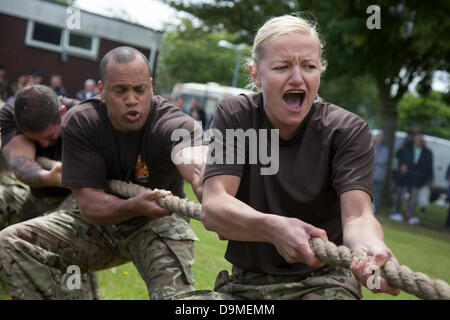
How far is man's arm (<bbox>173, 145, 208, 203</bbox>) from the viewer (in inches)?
138

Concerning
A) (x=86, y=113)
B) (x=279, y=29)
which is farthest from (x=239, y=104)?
(x=86, y=113)

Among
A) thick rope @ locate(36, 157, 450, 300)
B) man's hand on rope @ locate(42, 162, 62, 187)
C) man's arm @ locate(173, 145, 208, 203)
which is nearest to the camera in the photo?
thick rope @ locate(36, 157, 450, 300)

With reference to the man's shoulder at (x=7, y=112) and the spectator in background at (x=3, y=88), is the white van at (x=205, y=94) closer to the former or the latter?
the spectator in background at (x=3, y=88)

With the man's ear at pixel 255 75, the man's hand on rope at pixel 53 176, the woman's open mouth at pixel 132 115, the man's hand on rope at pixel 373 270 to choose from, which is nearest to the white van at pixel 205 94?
the man's hand on rope at pixel 53 176

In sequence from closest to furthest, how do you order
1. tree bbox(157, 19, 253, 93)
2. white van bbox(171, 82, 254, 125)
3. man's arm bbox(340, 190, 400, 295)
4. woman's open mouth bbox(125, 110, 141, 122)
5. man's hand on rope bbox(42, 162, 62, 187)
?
man's arm bbox(340, 190, 400, 295)
woman's open mouth bbox(125, 110, 141, 122)
man's hand on rope bbox(42, 162, 62, 187)
white van bbox(171, 82, 254, 125)
tree bbox(157, 19, 253, 93)

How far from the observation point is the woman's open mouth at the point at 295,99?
2.66 meters

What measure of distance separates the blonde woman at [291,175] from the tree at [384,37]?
11.3 metres

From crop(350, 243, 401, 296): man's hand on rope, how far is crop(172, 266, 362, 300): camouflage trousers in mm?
357

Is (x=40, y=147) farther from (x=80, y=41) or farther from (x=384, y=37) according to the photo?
(x=80, y=41)

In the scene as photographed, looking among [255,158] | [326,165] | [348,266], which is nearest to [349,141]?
[326,165]

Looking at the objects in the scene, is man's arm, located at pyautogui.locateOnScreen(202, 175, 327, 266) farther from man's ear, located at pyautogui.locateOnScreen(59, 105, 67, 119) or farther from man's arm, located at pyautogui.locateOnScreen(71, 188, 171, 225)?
man's ear, located at pyautogui.locateOnScreen(59, 105, 67, 119)

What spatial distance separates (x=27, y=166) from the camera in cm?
484

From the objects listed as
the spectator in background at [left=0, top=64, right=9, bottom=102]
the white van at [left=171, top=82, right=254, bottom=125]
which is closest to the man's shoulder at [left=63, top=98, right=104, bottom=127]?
the spectator in background at [left=0, top=64, right=9, bottom=102]
